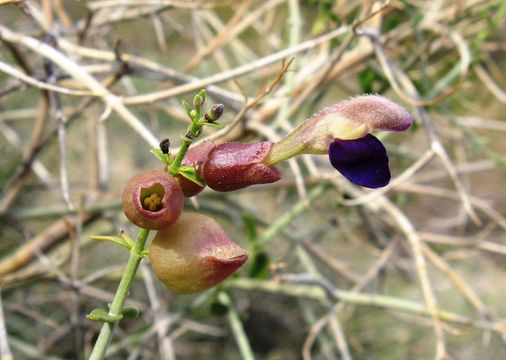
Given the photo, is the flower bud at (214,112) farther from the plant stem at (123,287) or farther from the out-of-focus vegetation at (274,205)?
the out-of-focus vegetation at (274,205)

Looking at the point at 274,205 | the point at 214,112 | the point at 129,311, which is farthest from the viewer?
the point at 274,205

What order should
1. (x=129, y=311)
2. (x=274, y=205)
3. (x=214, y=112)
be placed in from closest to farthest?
1. (x=214, y=112)
2. (x=129, y=311)
3. (x=274, y=205)

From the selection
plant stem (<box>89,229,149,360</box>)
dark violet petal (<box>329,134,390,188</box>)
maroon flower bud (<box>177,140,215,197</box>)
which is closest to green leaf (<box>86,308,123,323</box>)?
plant stem (<box>89,229,149,360</box>)

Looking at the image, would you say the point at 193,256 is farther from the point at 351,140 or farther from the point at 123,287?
the point at 351,140

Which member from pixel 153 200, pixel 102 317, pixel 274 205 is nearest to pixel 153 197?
pixel 153 200

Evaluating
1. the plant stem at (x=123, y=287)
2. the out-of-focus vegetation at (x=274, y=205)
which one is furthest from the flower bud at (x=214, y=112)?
the out-of-focus vegetation at (x=274, y=205)

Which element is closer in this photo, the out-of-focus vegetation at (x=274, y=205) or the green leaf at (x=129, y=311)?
the green leaf at (x=129, y=311)
